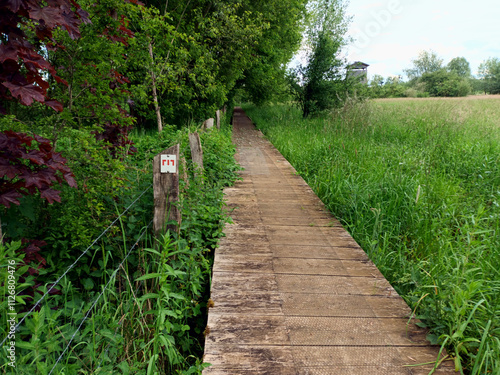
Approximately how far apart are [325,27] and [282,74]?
3128 mm

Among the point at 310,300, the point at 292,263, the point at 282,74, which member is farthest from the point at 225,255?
the point at 282,74

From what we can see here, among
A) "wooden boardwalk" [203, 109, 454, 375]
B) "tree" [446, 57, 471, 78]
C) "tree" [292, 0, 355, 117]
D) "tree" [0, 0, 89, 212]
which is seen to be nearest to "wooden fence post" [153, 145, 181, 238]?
"wooden boardwalk" [203, 109, 454, 375]

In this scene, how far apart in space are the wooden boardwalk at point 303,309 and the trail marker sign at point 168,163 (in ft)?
3.33

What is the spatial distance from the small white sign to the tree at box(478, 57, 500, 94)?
64.6 m

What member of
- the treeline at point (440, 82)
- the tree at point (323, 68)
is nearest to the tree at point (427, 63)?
the treeline at point (440, 82)

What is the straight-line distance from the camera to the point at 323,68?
1600 cm

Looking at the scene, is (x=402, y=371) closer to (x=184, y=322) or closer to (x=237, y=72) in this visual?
(x=184, y=322)

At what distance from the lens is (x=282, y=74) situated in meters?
17.5

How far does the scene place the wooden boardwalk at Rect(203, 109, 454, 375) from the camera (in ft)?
6.36

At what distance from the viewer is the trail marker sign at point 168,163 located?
2.70m

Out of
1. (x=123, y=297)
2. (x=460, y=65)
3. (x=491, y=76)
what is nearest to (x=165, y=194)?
(x=123, y=297)

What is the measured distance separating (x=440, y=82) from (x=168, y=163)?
5528cm

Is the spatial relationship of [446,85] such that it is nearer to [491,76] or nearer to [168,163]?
[491,76]

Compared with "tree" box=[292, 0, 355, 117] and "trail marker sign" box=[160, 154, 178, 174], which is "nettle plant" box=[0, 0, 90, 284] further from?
"tree" box=[292, 0, 355, 117]
